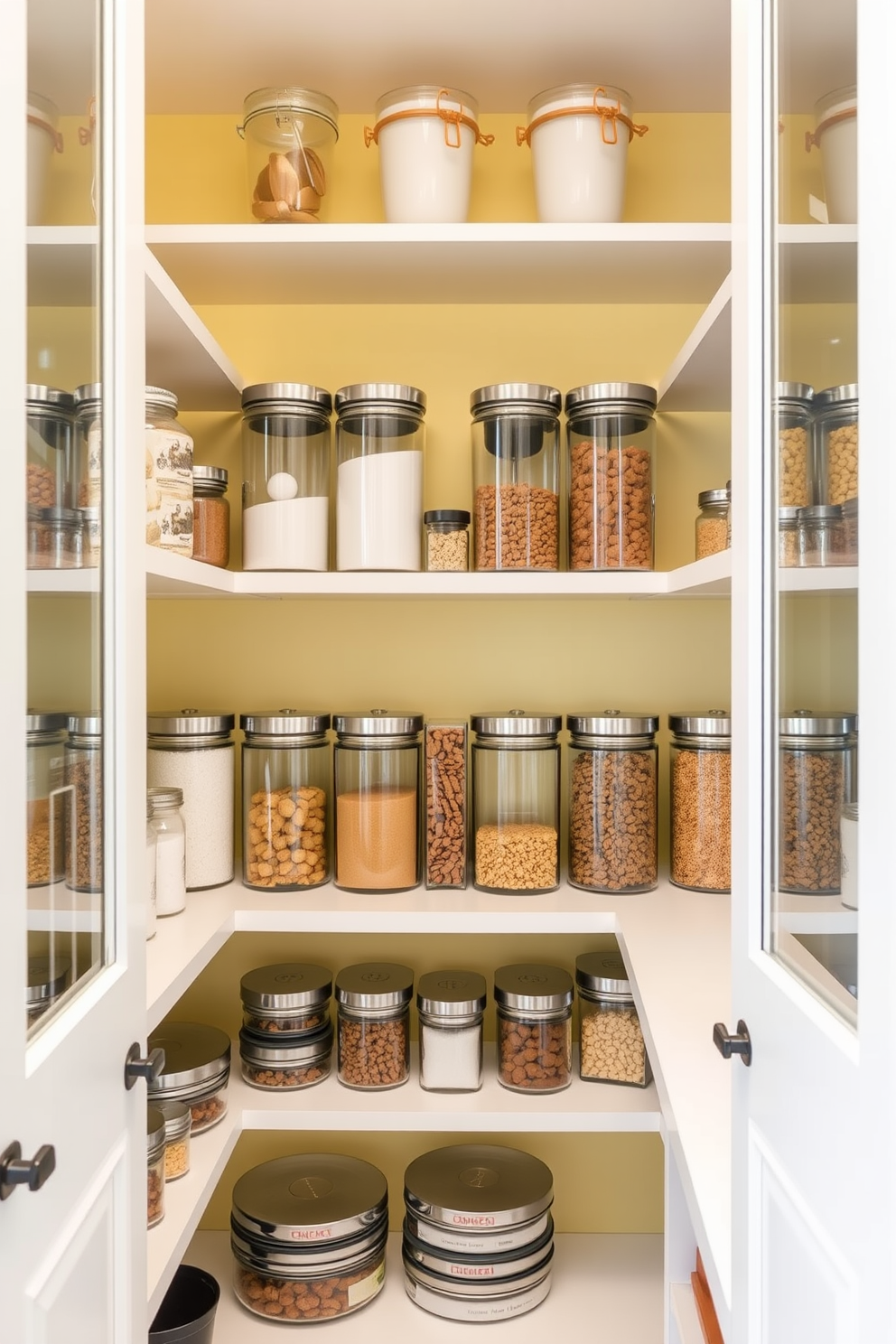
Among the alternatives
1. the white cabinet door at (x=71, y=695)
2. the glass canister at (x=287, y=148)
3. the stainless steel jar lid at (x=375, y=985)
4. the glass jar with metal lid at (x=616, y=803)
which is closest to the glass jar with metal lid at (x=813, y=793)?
the white cabinet door at (x=71, y=695)

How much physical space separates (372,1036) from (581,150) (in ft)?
4.36

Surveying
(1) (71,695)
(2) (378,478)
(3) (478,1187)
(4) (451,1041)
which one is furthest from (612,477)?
(3) (478,1187)

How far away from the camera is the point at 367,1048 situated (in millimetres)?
1518

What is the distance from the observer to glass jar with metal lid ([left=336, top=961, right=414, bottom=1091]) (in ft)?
4.96

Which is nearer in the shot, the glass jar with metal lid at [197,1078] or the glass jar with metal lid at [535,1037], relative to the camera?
the glass jar with metal lid at [197,1078]

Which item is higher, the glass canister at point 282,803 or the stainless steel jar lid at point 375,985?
the glass canister at point 282,803

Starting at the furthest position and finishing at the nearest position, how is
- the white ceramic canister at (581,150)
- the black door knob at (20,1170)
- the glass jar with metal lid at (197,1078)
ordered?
the white ceramic canister at (581,150) → the glass jar with metal lid at (197,1078) → the black door knob at (20,1170)

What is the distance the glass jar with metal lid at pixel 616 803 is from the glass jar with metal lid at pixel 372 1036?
0.34m

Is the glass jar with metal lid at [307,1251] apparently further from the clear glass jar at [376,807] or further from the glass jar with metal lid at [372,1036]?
the clear glass jar at [376,807]

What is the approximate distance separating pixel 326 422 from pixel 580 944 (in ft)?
3.17

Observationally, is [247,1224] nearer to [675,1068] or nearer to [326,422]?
[675,1068]

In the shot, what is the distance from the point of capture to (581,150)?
1.48 m

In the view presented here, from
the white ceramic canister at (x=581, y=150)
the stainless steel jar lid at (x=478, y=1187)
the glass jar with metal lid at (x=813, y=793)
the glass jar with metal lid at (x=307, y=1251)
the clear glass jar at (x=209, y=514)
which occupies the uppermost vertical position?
the white ceramic canister at (x=581, y=150)

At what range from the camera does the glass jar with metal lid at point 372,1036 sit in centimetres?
151
